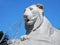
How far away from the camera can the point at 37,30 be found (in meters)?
7.84

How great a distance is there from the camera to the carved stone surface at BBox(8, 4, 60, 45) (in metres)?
7.75

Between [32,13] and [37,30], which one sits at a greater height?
[32,13]

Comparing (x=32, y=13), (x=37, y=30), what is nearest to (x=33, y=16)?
(x=32, y=13)

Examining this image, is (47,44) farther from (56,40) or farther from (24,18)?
(24,18)

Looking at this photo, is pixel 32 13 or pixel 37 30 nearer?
pixel 37 30

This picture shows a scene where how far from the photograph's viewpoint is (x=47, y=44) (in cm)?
766

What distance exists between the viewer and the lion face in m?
7.98

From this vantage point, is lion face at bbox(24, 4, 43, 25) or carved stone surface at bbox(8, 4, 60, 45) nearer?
carved stone surface at bbox(8, 4, 60, 45)

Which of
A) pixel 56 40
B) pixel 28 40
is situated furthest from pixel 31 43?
pixel 56 40

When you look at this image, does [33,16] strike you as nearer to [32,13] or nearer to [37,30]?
[32,13]

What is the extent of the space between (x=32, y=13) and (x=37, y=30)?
53 centimetres

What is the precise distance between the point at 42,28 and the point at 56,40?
1.63 feet

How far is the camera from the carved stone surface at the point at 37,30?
775 cm

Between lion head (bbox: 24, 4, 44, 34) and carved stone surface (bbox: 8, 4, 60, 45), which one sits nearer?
carved stone surface (bbox: 8, 4, 60, 45)
